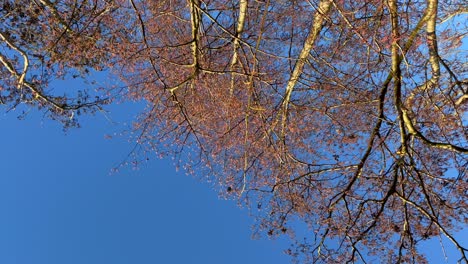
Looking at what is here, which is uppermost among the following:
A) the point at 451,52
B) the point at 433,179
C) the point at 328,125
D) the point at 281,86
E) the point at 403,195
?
the point at 451,52

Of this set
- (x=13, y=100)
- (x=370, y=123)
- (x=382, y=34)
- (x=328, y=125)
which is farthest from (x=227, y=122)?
(x=13, y=100)

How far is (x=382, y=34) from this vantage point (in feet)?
19.0

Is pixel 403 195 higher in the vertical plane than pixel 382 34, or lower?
lower

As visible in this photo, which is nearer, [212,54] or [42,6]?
[42,6]

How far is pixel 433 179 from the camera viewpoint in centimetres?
630

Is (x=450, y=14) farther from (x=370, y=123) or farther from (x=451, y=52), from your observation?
(x=370, y=123)

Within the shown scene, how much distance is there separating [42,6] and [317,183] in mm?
5349

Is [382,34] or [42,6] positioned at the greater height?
[42,6]

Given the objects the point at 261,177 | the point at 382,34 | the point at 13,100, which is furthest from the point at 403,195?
the point at 13,100

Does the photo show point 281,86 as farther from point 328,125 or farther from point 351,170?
point 351,170

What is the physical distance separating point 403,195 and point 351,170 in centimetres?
86

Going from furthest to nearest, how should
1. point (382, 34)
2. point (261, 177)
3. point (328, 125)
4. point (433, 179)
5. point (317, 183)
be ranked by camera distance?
point (261, 177) → point (328, 125) → point (317, 183) → point (433, 179) → point (382, 34)

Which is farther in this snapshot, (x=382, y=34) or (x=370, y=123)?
(x=370, y=123)

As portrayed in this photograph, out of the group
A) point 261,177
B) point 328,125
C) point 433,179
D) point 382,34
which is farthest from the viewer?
point 261,177
